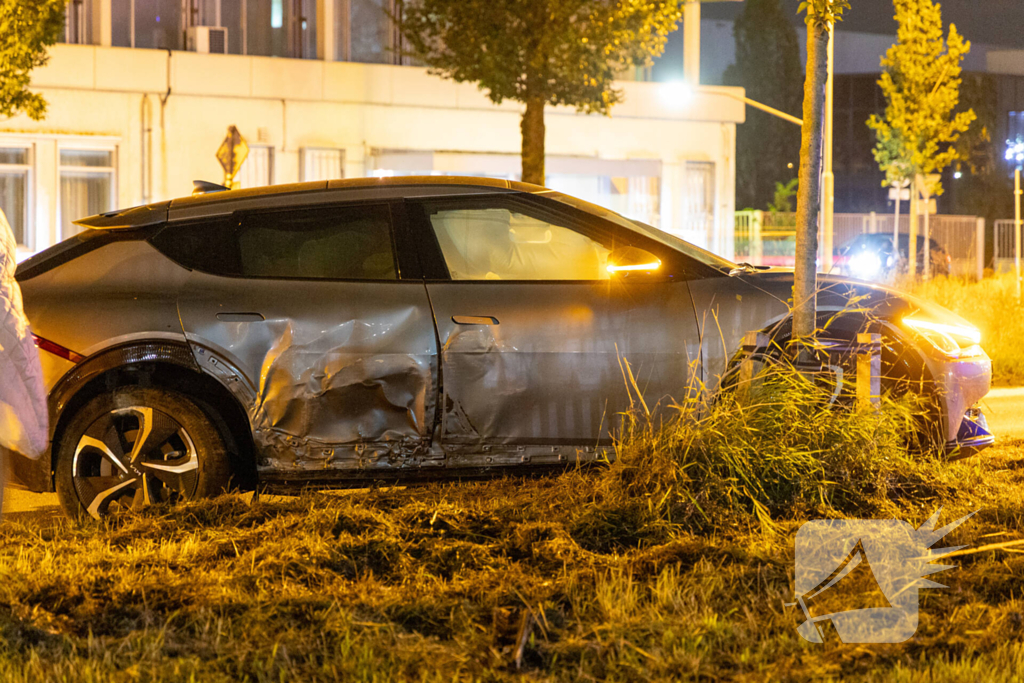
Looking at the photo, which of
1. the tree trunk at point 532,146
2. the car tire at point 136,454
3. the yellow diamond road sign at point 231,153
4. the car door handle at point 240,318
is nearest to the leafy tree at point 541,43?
the tree trunk at point 532,146

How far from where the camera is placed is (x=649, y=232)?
565 cm

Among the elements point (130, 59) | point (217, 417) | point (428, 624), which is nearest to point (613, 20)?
point (130, 59)

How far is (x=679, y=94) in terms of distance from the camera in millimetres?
29000

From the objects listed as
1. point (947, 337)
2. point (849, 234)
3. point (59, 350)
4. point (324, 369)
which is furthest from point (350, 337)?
point (849, 234)

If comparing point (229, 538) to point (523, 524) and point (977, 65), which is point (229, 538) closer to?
point (523, 524)

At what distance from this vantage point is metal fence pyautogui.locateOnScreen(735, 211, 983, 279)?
117 feet

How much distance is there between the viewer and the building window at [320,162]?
84.5ft

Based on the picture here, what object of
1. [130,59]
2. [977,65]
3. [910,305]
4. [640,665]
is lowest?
[640,665]

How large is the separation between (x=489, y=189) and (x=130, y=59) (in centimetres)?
2126

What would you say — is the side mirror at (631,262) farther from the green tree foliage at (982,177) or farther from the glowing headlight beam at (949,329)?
the green tree foliage at (982,177)

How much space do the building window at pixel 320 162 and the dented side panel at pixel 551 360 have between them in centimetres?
2116

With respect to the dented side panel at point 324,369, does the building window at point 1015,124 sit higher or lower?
higher

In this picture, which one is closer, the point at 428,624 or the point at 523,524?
the point at 428,624

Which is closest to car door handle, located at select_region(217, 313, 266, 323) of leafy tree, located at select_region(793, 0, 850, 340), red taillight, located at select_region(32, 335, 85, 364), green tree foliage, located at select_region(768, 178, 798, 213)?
red taillight, located at select_region(32, 335, 85, 364)
